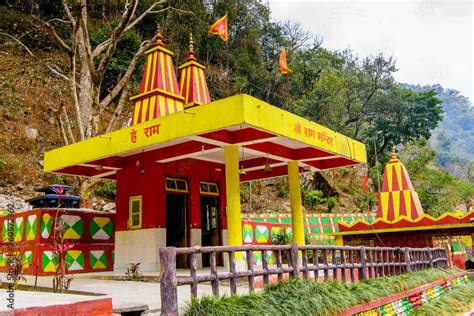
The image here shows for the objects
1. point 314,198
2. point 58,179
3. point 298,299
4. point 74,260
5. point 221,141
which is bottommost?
point 298,299

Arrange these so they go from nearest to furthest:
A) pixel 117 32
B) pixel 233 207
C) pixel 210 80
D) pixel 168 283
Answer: pixel 168 283 < pixel 233 207 < pixel 117 32 < pixel 210 80

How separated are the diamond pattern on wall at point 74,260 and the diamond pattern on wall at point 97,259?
328 millimetres

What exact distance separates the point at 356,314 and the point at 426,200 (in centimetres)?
2464

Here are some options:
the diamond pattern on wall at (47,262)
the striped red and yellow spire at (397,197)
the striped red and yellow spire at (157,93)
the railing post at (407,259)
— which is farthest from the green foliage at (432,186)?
the diamond pattern on wall at (47,262)

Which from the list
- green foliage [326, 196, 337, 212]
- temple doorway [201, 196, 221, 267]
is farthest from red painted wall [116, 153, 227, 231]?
green foliage [326, 196, 337, 212]

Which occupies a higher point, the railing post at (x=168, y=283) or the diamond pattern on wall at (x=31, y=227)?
the diamond pattern on wall at (x=31, y=227)

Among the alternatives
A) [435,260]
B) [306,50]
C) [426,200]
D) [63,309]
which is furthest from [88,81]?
[306,50]

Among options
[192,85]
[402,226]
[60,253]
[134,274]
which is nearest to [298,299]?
[60,253]

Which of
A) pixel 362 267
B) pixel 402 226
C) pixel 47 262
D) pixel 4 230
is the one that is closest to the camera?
pixel 362 267

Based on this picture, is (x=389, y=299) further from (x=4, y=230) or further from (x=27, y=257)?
(x=4, y=230)

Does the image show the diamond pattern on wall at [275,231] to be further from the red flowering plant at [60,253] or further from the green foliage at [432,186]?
the green foliage at [432,186]

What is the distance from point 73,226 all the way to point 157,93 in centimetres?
434

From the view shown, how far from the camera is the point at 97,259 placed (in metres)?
12.3

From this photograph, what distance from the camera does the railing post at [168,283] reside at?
14.5ft
